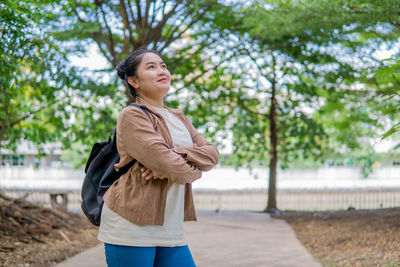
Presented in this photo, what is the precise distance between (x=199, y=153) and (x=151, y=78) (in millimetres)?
493

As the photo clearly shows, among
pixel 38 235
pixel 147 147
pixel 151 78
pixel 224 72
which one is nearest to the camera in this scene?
pixel 147 147

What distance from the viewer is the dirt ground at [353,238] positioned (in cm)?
556

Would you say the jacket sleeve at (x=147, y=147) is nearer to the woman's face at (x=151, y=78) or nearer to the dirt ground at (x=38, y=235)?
the woman's face at (x=151, y=78)

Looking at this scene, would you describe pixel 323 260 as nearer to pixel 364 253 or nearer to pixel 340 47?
pixel 364 253

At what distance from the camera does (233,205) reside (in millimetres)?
20219

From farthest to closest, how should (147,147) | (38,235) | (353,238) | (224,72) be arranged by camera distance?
(224,72) → (353,238) → (38,235) → (147,147)

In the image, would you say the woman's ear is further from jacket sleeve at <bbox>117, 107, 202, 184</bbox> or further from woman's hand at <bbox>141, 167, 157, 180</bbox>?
woman's hand at <bbox>141, 167, 157, 180</bbox>

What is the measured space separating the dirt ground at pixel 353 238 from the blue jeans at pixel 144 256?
12.1 feet

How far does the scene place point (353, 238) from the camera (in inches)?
278

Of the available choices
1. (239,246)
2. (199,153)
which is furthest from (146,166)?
(239,246)

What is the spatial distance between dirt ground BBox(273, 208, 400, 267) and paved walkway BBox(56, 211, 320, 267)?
0.28m

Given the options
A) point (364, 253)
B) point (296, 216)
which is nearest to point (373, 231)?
point (364, 253)

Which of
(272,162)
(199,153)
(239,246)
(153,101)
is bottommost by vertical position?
(239,246)

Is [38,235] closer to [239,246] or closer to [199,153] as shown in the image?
[239,246]
